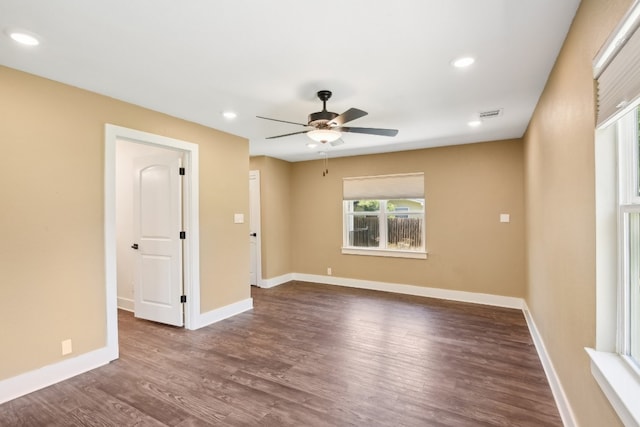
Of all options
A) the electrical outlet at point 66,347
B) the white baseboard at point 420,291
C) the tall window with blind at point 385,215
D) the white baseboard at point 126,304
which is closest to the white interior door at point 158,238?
the white baseboard at point 126,304

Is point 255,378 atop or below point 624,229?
below

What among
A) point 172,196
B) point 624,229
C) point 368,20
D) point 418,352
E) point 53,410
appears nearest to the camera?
point 624,229

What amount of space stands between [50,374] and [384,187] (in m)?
4.89

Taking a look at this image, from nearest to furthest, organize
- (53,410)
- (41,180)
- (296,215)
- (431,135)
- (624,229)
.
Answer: (624,229)
(53,410)
(41,180)
(431,135)
(296,215)

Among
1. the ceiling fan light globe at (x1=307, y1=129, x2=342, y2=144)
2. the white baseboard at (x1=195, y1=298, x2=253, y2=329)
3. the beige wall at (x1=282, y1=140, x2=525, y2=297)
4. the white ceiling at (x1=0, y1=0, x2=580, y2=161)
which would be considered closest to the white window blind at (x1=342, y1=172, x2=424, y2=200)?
the beige wall at (x1=282, y1=140, x2=525, y2=297)

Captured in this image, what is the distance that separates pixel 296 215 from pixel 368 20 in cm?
490

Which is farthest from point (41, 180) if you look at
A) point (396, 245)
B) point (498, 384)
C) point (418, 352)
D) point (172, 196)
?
point (396, 245)

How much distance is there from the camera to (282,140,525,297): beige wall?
4664mm

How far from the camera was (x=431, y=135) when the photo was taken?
446cm

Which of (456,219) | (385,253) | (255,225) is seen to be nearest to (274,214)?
(255,225)

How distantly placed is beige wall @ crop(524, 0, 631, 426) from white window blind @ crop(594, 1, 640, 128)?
0.09 m

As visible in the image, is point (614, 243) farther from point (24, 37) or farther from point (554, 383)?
point (24, 37)

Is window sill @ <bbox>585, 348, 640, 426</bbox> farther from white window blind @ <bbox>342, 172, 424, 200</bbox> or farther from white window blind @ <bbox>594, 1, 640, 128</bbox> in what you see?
white window blind @ <bbox>342, 172, 424, 200</bbox>

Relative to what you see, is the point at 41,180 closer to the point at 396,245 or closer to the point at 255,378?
the point at 255,378
